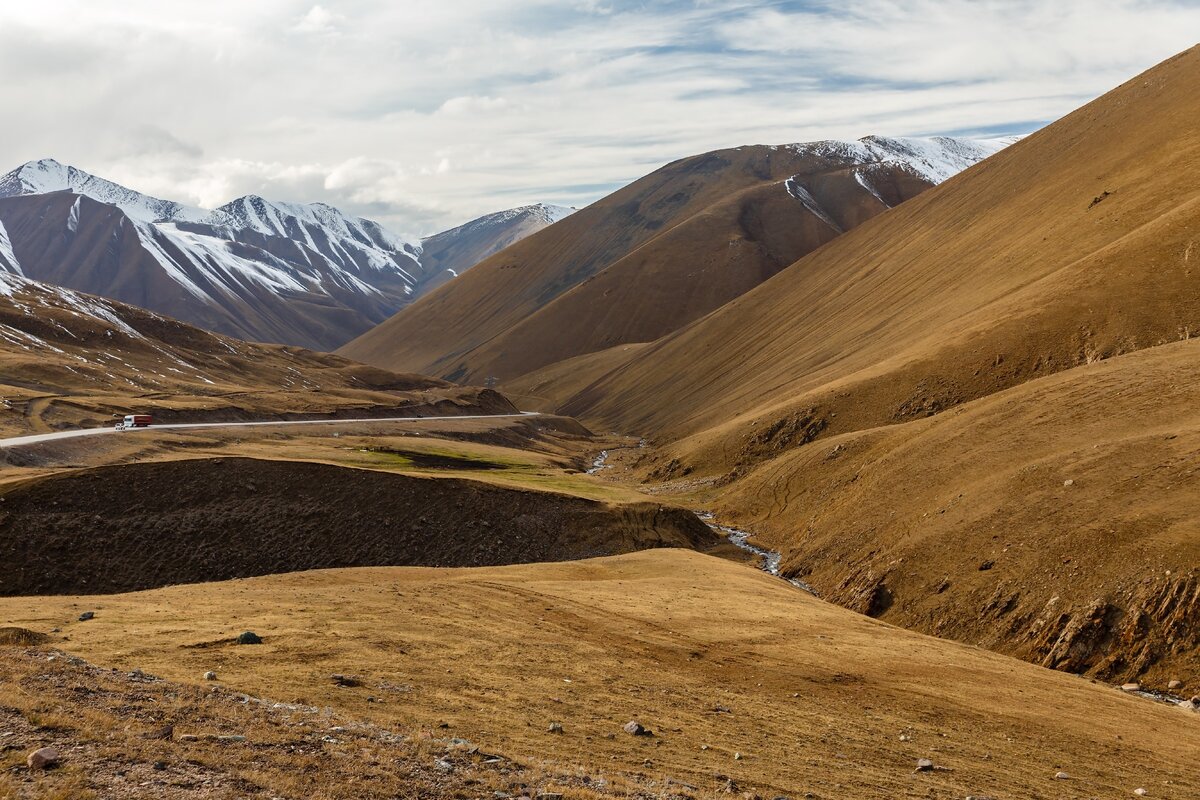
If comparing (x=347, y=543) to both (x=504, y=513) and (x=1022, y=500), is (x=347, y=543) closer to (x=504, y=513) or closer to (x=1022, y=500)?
(x=504, y=513)

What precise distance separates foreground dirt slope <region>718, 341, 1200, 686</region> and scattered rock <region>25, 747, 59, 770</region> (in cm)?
3799

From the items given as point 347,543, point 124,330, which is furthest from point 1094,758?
point 124,330

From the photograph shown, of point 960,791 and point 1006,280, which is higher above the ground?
point 1006,280

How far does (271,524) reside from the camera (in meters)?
55.7

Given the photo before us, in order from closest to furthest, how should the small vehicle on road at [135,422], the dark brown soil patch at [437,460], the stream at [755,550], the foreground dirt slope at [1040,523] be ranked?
the foreground dirt slope at [1040,523], the stream at [755,550], the small vehicle on road at [135,422], the dark brown soil patch at [437,460]

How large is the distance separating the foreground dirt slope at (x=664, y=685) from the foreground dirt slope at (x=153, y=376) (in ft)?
183

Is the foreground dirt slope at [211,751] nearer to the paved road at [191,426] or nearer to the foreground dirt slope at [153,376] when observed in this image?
the paved road at [191,426]

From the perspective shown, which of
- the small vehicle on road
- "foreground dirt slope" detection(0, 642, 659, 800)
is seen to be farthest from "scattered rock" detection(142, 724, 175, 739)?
the small vehicle on road

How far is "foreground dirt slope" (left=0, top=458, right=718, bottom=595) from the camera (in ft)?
159

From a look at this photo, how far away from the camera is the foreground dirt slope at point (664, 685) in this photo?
840 inches

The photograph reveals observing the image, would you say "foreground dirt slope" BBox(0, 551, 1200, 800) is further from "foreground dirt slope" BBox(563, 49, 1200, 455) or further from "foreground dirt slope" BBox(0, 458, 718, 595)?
"foreground dirt slope" BBox(563, 49, 1200, 455)

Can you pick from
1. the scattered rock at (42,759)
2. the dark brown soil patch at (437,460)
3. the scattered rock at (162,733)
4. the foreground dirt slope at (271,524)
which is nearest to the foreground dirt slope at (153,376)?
the dark brown soil patch at (437,460)

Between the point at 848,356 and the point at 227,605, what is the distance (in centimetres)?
9482

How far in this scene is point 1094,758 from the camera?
85.0 ft
